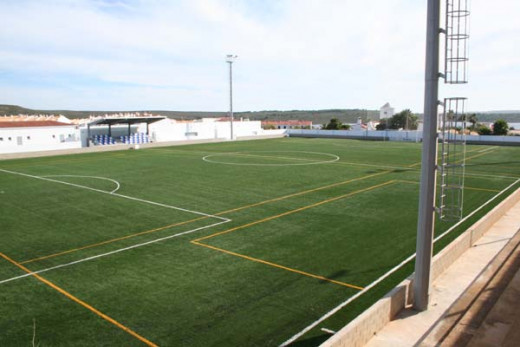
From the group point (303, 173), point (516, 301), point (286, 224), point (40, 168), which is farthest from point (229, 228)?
point (40, 168)

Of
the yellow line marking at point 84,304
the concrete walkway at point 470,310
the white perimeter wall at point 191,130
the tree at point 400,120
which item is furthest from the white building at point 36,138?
the tree at point 400,120

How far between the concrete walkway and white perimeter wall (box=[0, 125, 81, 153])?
45.5m

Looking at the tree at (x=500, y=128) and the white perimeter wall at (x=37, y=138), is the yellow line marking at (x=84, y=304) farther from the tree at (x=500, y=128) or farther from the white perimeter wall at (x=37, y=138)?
the tree at (x=500, y=128)

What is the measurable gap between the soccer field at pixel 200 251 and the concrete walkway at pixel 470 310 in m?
1.24

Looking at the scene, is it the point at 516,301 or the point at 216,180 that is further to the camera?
the point at 216,180

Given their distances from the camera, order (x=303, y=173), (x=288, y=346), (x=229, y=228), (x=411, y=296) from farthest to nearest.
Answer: (x=303, y=173) < (x=229, y=228) < (x=411, y=296) < (x=288, y=346)

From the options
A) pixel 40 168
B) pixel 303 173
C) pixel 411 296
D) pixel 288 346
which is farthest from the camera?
pixel 40 168

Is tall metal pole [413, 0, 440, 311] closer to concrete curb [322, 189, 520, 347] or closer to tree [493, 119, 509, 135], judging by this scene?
concrete curb [322, 189, 520, 347]

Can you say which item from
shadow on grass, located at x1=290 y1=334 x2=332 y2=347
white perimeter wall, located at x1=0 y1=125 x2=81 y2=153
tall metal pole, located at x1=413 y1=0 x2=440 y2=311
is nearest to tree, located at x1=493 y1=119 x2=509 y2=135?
white perimeter wall, located at x1=0 y1=125 x2=81 y2=153

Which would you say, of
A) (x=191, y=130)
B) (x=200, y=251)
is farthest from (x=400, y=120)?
(x=200, y=251)

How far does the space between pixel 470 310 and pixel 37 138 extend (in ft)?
187

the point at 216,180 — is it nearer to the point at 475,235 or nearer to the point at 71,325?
the point at 475,235

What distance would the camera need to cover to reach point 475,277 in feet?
42.5

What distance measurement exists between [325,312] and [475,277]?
196 inches
